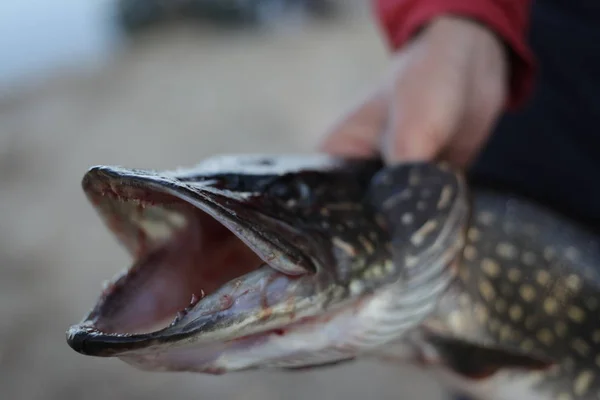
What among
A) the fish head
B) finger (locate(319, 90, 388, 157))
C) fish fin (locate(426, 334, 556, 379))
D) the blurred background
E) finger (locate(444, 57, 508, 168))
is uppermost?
the fish head

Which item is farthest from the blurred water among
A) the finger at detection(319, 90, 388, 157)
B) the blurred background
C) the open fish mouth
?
the open fish mouth

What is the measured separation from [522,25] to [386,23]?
0.58 ft

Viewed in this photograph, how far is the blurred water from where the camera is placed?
3.43m

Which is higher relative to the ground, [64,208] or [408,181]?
[408,181]

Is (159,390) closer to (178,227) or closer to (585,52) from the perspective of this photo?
(178,227)

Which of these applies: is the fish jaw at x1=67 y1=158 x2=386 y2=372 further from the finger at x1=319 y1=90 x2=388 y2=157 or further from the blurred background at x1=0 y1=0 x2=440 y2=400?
the blurred background at x1=0 y1=0 x2=440 y2=400

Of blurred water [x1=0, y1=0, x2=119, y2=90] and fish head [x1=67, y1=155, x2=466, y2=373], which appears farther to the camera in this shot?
blurred water [x1=0, y1=0, x2=119, y2=90]

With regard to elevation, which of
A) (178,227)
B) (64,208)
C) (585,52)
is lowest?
(64,208)

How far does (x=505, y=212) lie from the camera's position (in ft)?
2.04

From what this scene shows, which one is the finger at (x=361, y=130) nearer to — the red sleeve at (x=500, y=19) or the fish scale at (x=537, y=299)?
the red sleeve at (x=500, y=19)

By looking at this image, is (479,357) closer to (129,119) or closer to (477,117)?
(477,117)

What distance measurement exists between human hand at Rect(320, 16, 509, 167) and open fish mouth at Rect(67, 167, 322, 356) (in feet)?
0.81

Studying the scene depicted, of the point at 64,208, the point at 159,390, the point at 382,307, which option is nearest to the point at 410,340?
the point at 382,307

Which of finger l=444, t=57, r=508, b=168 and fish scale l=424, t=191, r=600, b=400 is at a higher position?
finger l=444, t=57, r=508, b=168
